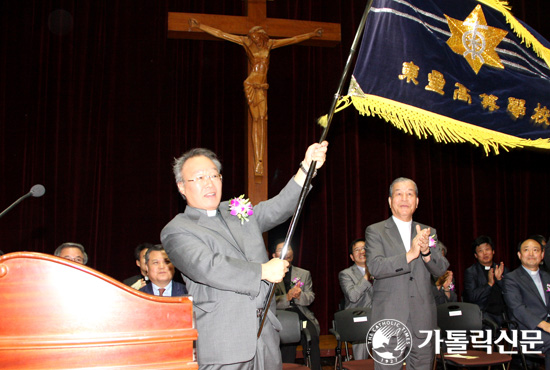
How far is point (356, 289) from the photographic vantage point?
488cm

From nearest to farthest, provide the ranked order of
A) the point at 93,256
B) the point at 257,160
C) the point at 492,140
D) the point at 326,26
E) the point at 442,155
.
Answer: the point at 492,140, the point at 257,160, the point at 326,26, the point at 93,256, the point at 442,155

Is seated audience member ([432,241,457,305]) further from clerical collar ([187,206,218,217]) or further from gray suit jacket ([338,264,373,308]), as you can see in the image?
clerical collar ([187,206,218,217])

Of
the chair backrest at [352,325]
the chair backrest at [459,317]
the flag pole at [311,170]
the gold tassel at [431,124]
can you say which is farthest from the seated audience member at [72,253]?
the chair backrest at [459,317]

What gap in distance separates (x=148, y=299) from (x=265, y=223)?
3.14 feet

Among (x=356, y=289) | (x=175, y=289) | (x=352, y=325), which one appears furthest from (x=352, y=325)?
(x=175, y=289)

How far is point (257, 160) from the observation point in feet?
15.7

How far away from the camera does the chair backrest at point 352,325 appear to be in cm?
402

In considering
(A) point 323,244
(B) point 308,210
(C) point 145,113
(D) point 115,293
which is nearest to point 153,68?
(C) point 145,113

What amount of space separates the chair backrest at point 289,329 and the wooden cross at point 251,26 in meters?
1.25

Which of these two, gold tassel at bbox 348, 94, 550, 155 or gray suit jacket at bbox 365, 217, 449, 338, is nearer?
gold tassel at bbox 348, 94, 550, 155

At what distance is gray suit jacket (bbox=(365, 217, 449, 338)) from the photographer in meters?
3.04

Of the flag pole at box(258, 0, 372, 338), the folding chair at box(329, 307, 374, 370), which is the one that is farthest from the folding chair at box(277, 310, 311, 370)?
the flag pole at box(258, 0, 372, 338)

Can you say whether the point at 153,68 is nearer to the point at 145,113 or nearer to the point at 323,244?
the point at 145,113

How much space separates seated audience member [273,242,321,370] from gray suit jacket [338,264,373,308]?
0.35 meters
